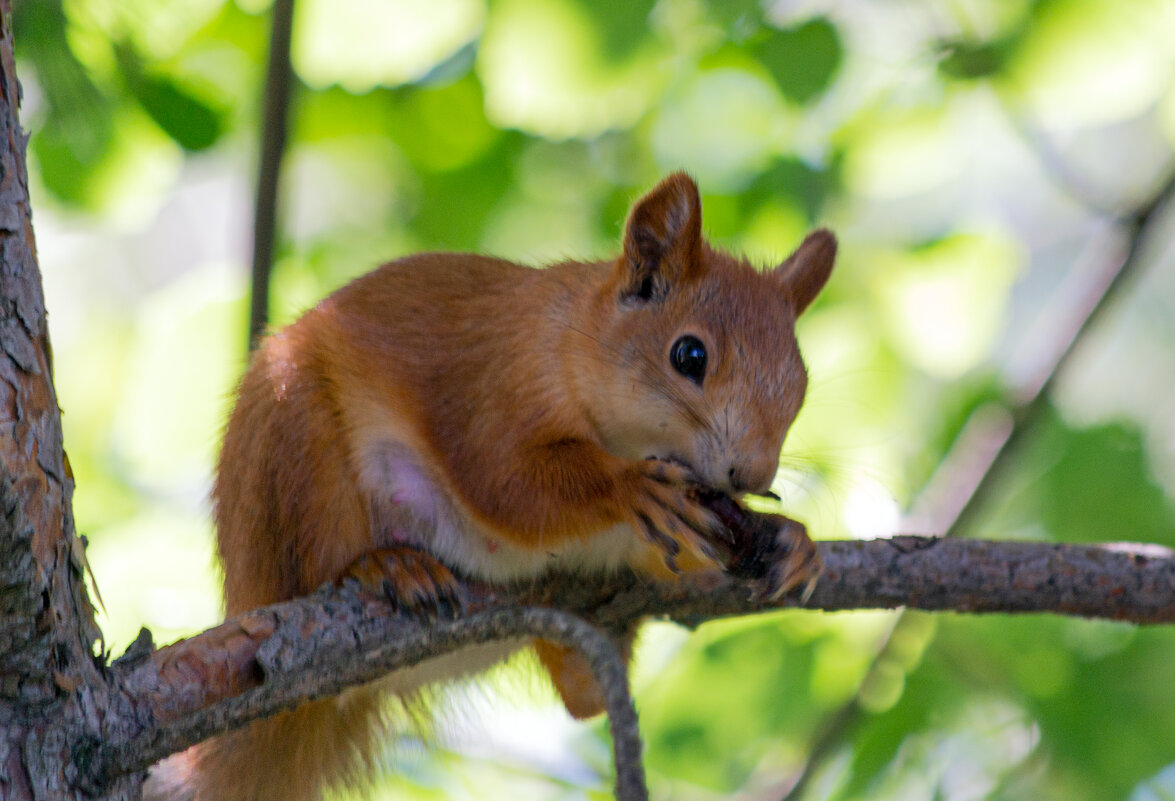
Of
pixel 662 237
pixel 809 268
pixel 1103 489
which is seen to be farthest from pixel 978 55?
pixel 1103 489

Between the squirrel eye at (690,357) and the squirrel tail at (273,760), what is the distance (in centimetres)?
104

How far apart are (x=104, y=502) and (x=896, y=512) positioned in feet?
7.81

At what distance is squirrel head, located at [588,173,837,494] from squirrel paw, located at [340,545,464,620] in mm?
496

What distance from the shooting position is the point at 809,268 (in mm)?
3016

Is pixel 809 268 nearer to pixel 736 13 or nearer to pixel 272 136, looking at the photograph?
pixel 736 13

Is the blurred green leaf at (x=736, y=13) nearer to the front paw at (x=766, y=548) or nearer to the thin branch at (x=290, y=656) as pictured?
the front paw at (x=766, y=548)

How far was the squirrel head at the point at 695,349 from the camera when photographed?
235 cm

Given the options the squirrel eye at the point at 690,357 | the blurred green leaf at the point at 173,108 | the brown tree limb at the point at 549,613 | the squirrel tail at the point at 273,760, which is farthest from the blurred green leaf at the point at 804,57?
the squirrel tail at the point at 273,760

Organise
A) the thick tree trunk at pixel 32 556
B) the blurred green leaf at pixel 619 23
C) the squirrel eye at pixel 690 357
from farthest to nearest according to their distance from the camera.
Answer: the blurred green leaf at pixel 619 23 < the squirrel eye at pixel 690 357 < the thick tree trunk at pixel 32 556

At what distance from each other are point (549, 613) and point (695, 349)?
38.0 inches

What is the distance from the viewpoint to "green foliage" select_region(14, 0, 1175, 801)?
3.22 meters

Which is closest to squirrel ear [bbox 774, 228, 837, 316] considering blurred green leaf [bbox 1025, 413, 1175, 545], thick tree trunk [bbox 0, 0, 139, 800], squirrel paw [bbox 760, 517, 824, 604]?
squirrel paw [bbox 760, 517, 824, 604]

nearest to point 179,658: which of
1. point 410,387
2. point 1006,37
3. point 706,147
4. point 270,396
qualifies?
point 270,396

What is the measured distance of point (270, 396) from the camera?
2.69 m
